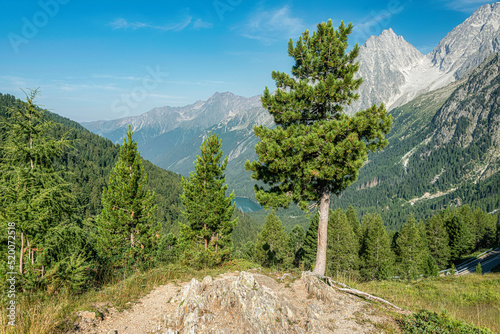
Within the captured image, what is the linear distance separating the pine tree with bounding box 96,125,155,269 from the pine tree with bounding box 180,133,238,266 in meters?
3.30

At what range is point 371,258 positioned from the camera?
4388 cm

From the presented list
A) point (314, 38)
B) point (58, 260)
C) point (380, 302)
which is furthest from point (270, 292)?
point (314, 38)

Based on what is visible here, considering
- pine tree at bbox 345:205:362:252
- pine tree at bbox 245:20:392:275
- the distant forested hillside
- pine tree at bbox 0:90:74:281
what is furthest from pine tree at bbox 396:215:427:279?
the distant forested hillside

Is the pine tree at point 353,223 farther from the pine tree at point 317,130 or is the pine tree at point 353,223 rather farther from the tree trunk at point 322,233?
the pine tree at point 317,130

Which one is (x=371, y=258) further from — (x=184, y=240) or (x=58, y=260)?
(x=58, y=260)

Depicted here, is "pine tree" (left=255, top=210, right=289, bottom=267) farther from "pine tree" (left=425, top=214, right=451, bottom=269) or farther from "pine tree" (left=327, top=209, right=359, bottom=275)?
"pine tree" (left=425, top=214, right=451, bottom=269)

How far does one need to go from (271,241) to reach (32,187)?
136 ft

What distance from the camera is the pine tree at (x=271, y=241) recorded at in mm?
44000

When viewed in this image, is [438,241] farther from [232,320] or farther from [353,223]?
[232,320]

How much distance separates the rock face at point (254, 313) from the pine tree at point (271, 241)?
34.5 metres

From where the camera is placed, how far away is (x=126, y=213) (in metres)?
20.0

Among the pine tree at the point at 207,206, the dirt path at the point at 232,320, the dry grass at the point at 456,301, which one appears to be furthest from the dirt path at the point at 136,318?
the pine tree at the point at 207,206

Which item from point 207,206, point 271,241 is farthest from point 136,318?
point 271,241

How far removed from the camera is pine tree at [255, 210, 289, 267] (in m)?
44.0
